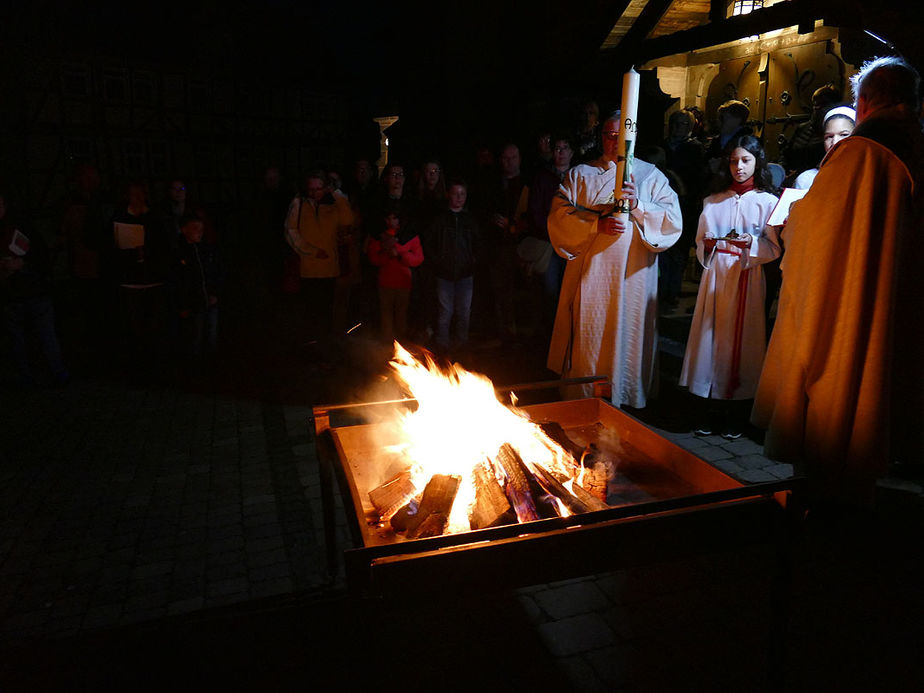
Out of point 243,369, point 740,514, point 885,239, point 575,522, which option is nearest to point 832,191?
point 885,239

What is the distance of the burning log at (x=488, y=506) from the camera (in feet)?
8.52

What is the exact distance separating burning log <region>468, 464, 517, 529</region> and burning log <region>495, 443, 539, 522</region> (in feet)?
0.15

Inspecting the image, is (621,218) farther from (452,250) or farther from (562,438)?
(452,250)

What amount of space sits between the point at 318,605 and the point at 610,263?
3.62m

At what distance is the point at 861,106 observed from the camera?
391 centimetres

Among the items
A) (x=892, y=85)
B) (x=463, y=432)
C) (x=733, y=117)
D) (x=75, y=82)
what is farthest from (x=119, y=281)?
(x=75, y=82)

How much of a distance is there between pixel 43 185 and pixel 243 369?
33.0 feet

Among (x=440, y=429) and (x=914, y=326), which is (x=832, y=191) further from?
(x=440, y=429)

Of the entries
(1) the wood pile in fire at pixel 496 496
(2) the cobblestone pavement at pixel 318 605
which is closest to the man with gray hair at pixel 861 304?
(2) the cobblestone pavement at pixel 318 605

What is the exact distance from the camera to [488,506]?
2664 mm

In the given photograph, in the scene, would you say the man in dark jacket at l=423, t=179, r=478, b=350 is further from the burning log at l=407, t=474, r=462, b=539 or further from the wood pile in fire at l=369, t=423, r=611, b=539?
the burning log at l=407, t=474, r=462, b=539

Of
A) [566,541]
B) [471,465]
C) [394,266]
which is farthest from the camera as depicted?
[394,266]

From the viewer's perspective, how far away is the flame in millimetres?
3064

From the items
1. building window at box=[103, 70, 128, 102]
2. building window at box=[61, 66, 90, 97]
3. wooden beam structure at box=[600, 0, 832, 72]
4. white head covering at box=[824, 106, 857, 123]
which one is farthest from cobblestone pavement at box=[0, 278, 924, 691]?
building window at box=[103, 70, 128, 102]
